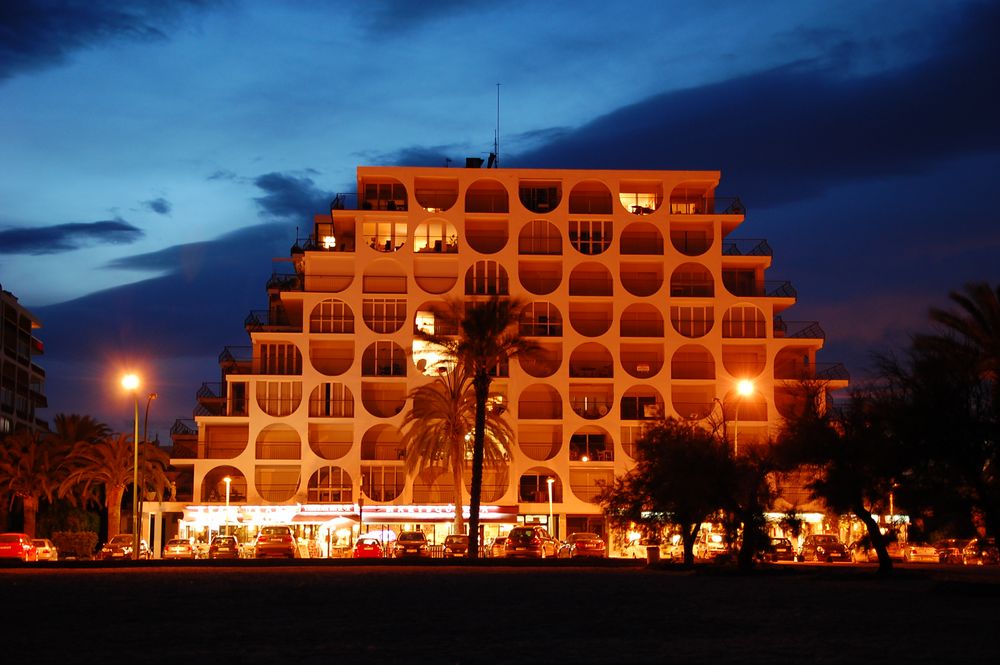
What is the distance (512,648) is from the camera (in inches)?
797

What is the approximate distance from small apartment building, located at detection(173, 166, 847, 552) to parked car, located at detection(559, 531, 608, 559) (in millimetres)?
23518

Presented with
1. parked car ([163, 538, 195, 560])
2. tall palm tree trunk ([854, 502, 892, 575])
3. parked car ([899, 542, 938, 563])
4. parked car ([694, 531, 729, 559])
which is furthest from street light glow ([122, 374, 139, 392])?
parked car ([899, 542, 938, 563])

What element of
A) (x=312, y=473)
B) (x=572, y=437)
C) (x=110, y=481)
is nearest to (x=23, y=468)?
(x=110, y=481)

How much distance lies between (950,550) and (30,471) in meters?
53.7

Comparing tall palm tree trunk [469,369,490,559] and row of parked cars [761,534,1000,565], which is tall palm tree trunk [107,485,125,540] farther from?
row of parked cars [761,534,1000,565]

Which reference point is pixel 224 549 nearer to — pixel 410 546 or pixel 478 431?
pixel 410 546

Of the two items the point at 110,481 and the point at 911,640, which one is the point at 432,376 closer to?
the point at 110,481

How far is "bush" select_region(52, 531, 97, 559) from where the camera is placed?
3331 inches

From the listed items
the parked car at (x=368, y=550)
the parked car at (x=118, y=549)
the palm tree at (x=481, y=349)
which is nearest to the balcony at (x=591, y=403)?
the palm tree at (x=481, y=349)

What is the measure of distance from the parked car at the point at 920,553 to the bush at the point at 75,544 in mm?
47084

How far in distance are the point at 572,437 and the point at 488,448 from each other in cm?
1707

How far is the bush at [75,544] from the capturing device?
278 ft

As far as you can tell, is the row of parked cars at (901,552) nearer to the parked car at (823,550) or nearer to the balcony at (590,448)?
the parked car at (823,550)

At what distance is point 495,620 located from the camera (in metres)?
25.5
